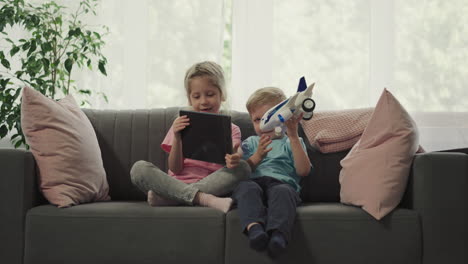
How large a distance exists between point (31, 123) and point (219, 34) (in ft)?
4.75

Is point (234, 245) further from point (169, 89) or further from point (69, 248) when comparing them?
point (169, 89)

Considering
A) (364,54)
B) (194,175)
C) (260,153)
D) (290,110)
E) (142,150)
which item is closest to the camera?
(290,110)

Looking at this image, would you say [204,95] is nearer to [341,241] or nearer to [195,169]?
[195,169]

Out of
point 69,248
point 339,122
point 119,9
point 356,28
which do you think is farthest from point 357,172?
point 119,9

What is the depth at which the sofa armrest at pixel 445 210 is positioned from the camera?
1.80m

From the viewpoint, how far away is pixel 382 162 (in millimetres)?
1941

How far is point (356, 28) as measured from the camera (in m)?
3.19

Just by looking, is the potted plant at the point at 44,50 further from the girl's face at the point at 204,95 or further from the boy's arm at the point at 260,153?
the boy's arm at the point at 260,153

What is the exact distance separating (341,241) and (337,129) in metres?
0.64

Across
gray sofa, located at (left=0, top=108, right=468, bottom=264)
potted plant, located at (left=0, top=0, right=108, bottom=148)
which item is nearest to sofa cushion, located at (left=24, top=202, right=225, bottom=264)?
gray sofa, located at (left=0, top=108, right=468, bottom=264)

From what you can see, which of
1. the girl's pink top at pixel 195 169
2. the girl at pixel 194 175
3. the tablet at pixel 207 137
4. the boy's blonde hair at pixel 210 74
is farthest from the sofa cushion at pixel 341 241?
the boy's blonde hair at pixel 210 74

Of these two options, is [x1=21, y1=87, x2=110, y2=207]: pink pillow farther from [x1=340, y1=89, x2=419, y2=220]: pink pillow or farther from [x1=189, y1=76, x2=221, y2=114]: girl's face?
[x1=340, y1=89, x2=419, y2=220]: pink pillow

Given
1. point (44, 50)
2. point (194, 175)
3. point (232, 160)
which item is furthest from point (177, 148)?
point (44, 50)

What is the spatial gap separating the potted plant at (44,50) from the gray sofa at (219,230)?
1048mm
